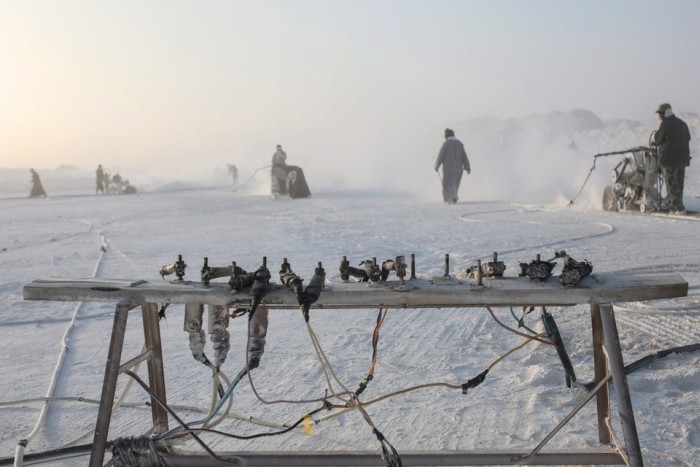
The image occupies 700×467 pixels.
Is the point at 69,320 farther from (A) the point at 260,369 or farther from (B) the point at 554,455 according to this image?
(B) the point at 554,455

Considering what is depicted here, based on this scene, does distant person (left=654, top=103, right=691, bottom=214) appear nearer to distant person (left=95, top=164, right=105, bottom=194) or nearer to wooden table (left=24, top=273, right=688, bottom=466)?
wooden table (left=24, top=273, right=688, bottom=466)

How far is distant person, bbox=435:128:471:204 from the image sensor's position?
17.9 metres

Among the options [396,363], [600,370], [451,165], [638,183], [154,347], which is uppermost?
[451,165]

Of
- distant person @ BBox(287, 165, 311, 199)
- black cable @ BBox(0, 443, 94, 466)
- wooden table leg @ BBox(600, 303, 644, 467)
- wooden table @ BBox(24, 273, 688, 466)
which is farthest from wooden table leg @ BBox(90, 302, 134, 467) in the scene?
distant person @ BBox(287, 165, 311, 199)

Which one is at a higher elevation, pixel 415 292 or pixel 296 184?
pixel 296 184

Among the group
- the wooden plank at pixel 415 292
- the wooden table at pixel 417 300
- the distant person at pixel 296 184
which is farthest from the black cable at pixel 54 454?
the distant person at pixel 296 184

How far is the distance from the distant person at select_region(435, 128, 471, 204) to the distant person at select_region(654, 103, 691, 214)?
6.62 meters

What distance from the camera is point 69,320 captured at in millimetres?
5410

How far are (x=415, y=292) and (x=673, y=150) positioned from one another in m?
11.3

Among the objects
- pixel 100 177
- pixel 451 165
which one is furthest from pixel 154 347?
pixel 100 177

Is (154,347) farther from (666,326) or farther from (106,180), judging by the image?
(106,180)

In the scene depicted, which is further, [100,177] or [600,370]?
[100,177]

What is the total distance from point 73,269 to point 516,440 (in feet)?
22.3

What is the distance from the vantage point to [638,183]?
12.6 m
